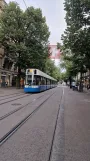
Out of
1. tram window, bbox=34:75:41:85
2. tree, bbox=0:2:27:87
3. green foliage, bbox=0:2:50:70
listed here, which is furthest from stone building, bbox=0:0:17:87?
tram window, bbox=34:75:41:85

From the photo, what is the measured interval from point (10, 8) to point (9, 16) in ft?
5.66

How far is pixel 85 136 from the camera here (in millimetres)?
7039

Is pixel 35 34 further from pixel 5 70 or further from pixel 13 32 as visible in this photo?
pixel 5 70

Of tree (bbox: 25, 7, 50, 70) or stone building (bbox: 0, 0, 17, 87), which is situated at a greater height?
tree (bbox: 25, 7, 50, 70)

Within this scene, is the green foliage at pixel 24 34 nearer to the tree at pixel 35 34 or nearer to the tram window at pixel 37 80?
the tree at pixel 35 34

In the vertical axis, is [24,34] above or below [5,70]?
above

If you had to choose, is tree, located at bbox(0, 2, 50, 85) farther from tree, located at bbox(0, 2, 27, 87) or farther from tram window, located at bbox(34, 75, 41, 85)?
tram window, located at bbox(34, 75, 41, 85)

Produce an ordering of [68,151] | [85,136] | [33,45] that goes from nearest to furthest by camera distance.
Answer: [68,151] < [85,136] < [33,45]

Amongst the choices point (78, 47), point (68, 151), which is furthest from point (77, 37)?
point (68, 151)

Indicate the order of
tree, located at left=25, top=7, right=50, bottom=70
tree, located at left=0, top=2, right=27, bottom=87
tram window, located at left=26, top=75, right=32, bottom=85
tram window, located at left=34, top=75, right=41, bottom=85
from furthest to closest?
tree, located at left=25, top=7, right=50, bottom=70
tree, located at left=0, top=2, right=27, bottom=87
tram window, located at left=34, top=75, right=41, bottom=85
tram window, located at left=26, top=75, right=32, bottom=85

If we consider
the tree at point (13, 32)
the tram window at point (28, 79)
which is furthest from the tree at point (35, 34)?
the tram window at point (28, 79)

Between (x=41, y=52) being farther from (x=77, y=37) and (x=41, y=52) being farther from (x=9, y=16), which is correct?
(x=77, y=37)

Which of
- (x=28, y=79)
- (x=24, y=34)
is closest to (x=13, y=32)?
(x=24, y=34)

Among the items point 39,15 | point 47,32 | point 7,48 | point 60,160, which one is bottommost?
point 60,160
